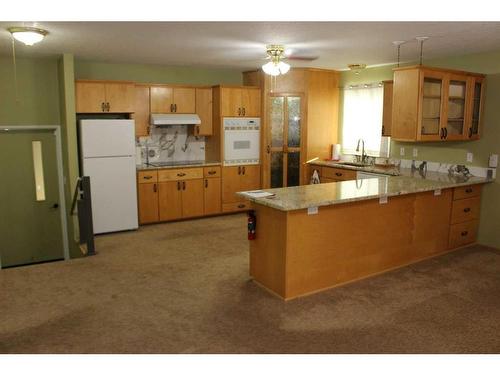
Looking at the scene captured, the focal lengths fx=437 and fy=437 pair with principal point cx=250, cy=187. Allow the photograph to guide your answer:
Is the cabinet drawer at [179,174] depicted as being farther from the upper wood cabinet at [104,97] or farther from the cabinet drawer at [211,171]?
the upper wood cabinet at [104,97]

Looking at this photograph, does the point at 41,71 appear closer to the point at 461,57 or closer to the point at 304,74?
the point at 304,74

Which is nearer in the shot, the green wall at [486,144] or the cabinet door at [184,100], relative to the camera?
the green wall at [486,144]

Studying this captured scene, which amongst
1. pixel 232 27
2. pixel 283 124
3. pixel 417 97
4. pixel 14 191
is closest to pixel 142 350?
pixel 232 27

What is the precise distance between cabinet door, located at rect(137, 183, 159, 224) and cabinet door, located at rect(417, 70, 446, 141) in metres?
3.57

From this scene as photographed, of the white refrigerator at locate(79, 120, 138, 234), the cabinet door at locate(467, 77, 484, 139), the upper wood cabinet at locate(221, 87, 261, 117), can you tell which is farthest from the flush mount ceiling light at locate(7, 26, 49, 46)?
the cabinet door at locate(467, 77, 484, 139)

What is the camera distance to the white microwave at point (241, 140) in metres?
6.69

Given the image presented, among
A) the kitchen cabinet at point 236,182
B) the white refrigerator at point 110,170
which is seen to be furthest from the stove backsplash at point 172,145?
→ the white refrigerator at point 110,170

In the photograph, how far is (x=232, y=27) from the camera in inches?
148

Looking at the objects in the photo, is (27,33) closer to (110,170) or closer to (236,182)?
(110,170)

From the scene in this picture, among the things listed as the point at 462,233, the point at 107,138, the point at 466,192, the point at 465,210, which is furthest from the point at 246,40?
the point at 462,233

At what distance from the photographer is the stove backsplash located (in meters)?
6.62

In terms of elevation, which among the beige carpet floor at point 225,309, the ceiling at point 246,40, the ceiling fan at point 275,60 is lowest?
the beige carpet floor at point 225,309

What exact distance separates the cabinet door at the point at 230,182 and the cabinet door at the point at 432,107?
2.89 metres

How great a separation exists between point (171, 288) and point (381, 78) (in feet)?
14.3
